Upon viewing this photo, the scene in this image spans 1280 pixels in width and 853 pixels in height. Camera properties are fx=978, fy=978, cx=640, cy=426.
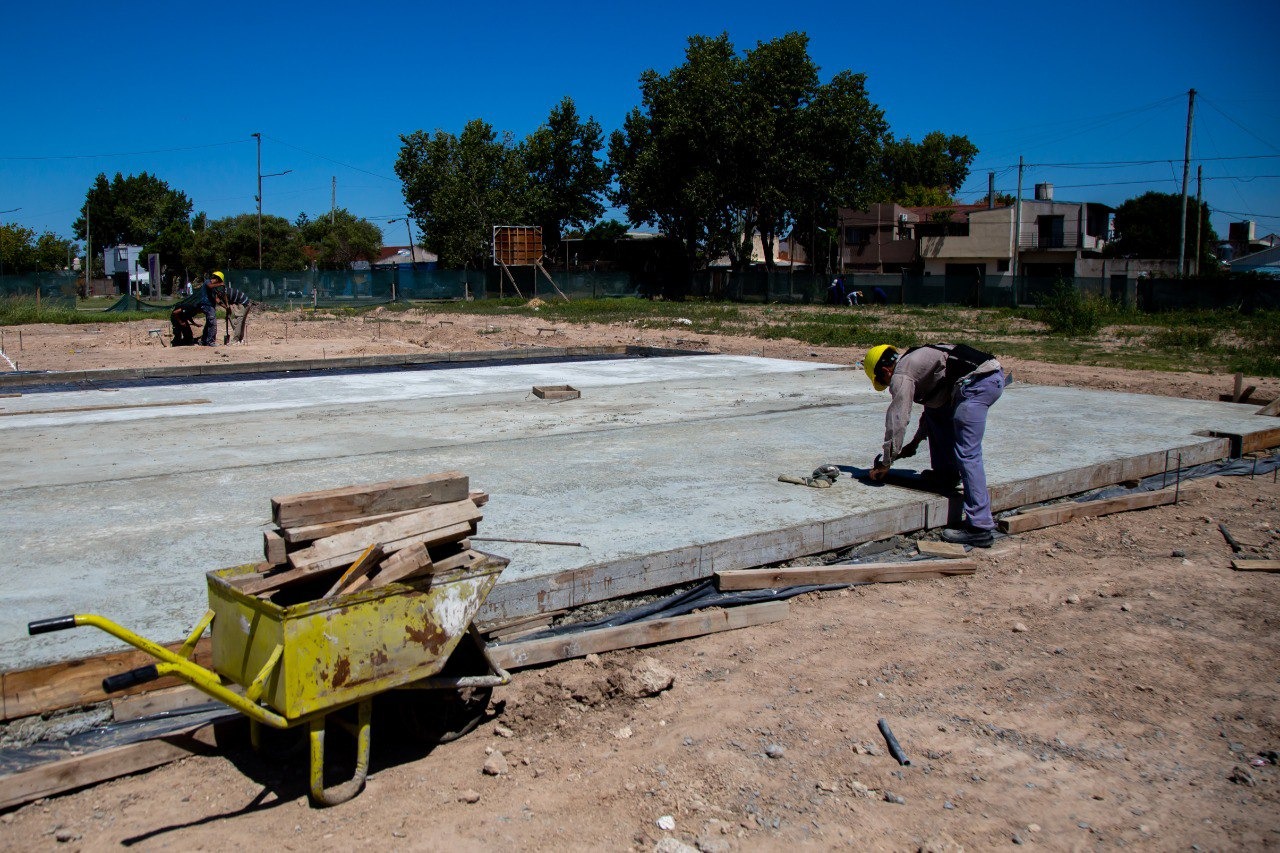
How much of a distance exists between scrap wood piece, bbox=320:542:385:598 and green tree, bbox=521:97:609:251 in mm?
55190

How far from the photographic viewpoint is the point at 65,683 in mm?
4012

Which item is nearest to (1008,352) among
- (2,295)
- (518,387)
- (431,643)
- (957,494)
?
(518,387)

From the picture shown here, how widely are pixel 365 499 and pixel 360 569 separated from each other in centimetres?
40

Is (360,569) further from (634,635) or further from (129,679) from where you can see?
(634,635)

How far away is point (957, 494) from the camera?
696 centimetres

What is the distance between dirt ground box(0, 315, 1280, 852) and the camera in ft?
11.3

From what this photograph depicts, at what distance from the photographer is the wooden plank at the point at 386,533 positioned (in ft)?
12.2

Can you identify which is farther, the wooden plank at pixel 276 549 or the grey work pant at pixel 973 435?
the grey work pant at pixel 973 435

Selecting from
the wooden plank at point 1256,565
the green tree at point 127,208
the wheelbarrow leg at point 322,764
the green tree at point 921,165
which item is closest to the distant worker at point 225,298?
the wheelbarrow leg at point 322,764

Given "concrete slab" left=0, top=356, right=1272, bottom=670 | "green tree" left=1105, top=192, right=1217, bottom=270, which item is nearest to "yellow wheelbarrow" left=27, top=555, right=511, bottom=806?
"concrete slab" left=0, top=356, right=1272, bottom=670

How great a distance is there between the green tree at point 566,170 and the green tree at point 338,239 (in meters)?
22.7

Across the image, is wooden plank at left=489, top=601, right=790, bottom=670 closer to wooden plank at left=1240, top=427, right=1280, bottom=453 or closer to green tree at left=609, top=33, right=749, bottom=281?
wooden plank at left=1240, top=427, right=1280, bottom=453

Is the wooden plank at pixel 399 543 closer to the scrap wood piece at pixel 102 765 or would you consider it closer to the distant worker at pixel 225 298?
the scrap wood piece at pixel 102 765

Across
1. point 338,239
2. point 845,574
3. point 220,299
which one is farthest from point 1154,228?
point 845,574
